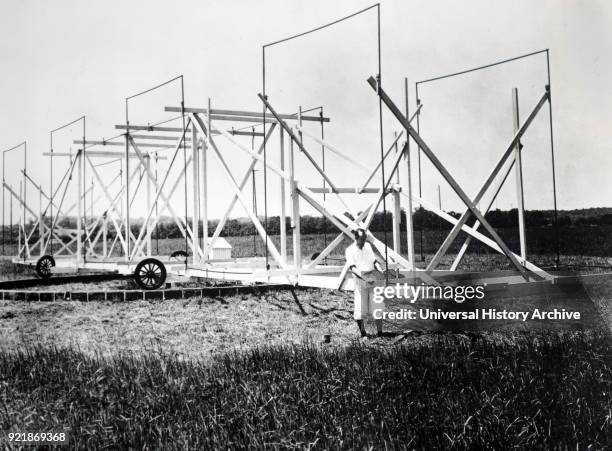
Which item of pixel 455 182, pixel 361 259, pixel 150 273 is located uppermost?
pixel 455 182

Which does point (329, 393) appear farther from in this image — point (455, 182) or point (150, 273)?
point (150, 273)

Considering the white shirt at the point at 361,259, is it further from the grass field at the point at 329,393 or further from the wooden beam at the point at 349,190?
the wooden beam at the point at 349,190

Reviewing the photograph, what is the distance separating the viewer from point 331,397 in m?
5.86

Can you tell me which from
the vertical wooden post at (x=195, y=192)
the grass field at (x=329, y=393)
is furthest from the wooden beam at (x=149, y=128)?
the grass field at (x=329, y=393)

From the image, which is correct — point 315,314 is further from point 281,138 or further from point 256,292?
point 281,138

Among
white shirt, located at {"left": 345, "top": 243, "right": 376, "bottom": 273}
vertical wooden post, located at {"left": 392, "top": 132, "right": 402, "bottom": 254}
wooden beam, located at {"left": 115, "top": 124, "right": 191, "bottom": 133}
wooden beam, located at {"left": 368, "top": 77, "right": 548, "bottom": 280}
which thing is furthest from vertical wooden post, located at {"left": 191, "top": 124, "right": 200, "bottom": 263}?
wooden beam, located at {"left": 368, "top": 77, "right": 548, "bottom": 280}

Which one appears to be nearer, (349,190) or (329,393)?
(329,393)

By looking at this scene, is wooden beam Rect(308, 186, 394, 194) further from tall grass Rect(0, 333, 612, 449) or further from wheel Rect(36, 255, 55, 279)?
wheel Rect(36, 255, 55, 279)

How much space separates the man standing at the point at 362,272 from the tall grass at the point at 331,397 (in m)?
1.47

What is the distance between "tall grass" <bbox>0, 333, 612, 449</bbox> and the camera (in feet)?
16.6

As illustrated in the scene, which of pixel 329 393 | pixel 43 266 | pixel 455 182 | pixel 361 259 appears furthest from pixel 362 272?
pixel 43 266

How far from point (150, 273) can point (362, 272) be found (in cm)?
670

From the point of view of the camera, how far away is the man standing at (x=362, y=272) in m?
9.05

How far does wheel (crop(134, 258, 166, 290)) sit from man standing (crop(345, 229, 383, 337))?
246 inches
